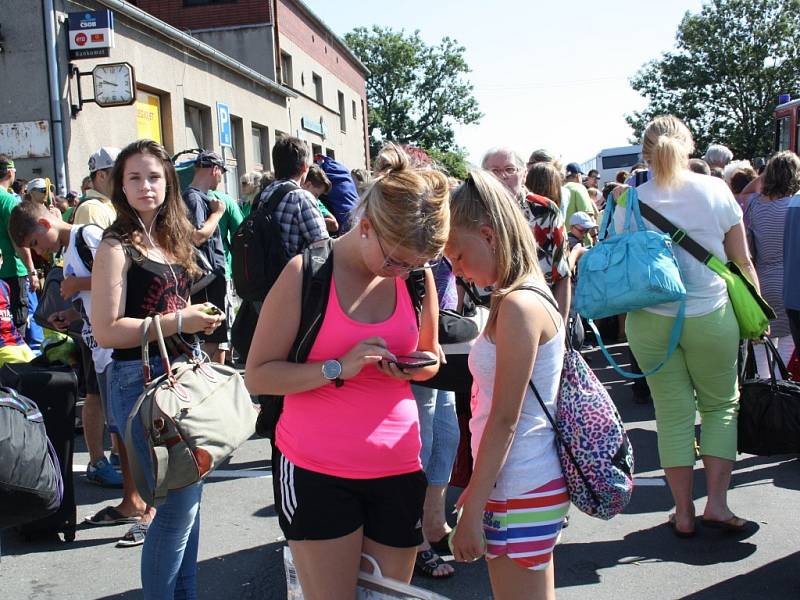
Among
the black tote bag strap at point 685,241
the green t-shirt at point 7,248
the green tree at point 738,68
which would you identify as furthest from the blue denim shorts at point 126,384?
the green tree at point 738,68

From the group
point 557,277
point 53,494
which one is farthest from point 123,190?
point 557,277

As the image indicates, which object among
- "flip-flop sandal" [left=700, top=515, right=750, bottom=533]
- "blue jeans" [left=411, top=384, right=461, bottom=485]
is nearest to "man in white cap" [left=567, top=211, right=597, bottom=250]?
"flip-flop sandal" [left=700, top=515, right=750, bottom=533]

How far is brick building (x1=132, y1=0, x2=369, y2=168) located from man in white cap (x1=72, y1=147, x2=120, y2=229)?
63.5 feet

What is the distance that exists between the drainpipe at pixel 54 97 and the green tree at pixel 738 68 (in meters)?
38.5

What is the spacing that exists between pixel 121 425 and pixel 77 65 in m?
11.0

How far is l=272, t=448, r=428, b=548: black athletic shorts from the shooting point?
219 cm

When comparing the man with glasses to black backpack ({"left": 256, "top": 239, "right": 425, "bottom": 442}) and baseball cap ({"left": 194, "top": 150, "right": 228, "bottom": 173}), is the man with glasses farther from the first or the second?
baseball cap ({"left": 194, "top": 150, "right": 228, "bottom": 173})

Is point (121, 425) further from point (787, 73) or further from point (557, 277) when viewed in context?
point (787, 73)

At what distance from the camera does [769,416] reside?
12.9 feet

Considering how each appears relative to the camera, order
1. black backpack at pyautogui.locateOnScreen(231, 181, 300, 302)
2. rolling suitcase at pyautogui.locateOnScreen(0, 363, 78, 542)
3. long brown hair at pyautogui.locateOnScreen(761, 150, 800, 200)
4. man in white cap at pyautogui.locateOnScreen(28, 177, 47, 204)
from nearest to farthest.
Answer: black backpack at pyautogui.locateOnScreen(231, 181, 300, 302)
rolling suitcase at pyautogui.locateOnScreen(0, 363, 78, 542)
long brown hair at pyautogui.locateOnScreen(761, 150, 800, 200)
man in white cap at pyautogui.locateOnScreen(28, 177, 47, 204)

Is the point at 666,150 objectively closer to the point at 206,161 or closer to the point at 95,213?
the point at 95,213

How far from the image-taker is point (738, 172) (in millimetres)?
7711

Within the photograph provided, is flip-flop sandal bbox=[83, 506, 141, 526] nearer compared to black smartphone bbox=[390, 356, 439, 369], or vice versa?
black smartphone bbox=[390, 356, 439, 369]

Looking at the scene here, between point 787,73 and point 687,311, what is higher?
point 787,73
